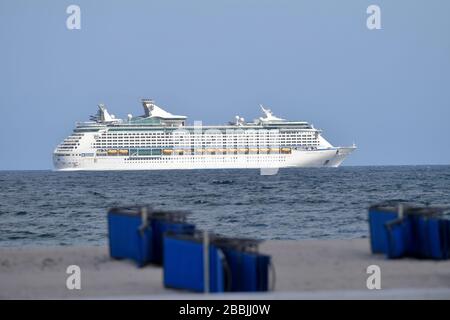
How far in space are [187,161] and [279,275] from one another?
71740mm

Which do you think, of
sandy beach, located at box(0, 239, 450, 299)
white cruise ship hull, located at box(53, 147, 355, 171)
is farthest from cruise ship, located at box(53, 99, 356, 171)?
sandy beach, located at box(0, 239, 450, 299)

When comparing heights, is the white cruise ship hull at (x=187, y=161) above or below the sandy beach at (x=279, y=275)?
above

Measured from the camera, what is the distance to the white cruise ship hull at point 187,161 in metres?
78.2

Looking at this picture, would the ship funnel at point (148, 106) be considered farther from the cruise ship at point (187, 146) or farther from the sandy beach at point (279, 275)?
the sandy beach at point (279, 275)

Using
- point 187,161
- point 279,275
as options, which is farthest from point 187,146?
point 279,275

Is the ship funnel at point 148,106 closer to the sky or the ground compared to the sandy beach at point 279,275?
closer to the sky

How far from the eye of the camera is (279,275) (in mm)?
7164

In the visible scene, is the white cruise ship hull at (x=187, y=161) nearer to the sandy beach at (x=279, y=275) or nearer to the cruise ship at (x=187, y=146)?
the cruise ship at (x=187, y=146)

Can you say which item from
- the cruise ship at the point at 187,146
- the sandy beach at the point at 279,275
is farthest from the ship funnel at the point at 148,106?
the sandy beach at the point at 279,275

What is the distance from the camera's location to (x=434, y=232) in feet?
25.4

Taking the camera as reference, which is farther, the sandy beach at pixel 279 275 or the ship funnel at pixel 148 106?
the ship funnel at pixel 148 106

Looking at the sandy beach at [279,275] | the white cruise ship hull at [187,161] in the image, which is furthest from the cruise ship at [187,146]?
the sandy beach at [279,275]

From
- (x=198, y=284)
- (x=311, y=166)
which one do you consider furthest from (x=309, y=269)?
(x=311, y=166)

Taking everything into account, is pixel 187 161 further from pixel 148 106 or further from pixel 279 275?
pixel 279 275
